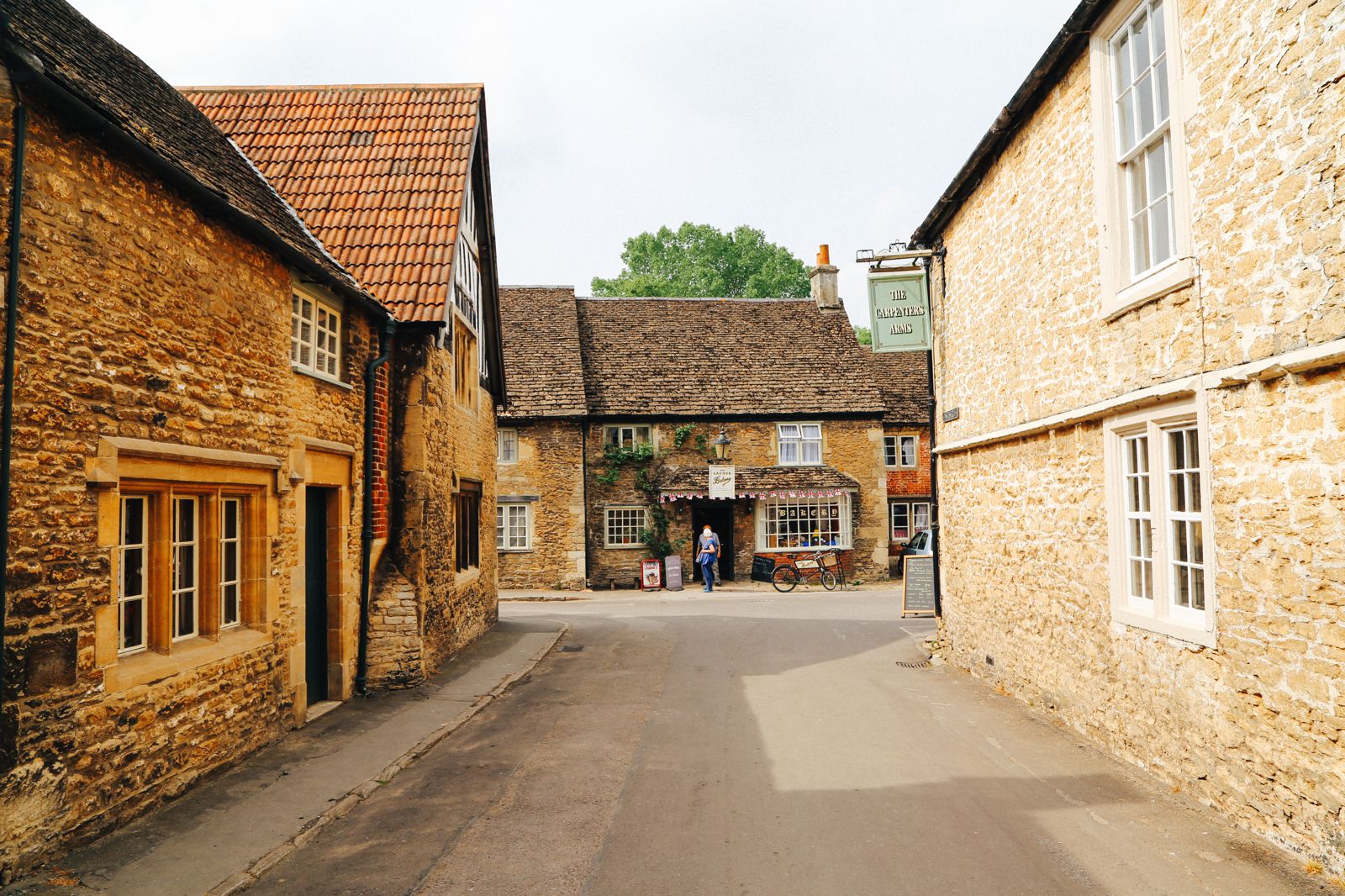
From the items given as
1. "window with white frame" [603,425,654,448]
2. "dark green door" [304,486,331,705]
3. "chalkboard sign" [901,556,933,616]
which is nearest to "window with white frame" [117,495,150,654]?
"dark green door" [304,486,331,705]

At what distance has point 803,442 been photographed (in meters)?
28.2

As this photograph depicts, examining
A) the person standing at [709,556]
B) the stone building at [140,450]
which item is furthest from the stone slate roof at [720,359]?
the stone building at [140,450]

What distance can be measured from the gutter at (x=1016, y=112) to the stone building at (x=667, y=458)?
14.2 m

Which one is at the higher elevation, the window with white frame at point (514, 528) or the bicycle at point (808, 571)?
the window with white frame at point (514, 528)

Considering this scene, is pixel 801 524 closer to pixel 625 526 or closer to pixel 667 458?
pixel 667 458

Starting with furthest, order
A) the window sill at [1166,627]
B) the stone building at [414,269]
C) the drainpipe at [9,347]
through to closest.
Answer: the stone building at [414,269]
the window sill at [1166,627]
the drainpipe at [9,347]

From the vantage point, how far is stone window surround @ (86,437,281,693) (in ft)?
19.7

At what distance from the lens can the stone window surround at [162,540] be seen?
236 inches

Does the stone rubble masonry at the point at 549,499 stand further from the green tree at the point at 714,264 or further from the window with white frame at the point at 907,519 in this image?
the green tree at the point at 714,264

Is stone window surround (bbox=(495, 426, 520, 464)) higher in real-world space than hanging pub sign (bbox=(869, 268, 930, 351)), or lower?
lower

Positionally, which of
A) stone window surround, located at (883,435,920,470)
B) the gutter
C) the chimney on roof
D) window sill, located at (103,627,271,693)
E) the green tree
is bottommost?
window sill, located at (103,627,271,693)

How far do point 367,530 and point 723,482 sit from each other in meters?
17.0

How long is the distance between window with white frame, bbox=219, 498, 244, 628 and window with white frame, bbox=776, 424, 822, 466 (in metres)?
21.2

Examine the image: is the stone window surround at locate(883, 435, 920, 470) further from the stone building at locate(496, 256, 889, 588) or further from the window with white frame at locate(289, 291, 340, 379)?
the window with white frame at locate(289, 291, 340, 379)
